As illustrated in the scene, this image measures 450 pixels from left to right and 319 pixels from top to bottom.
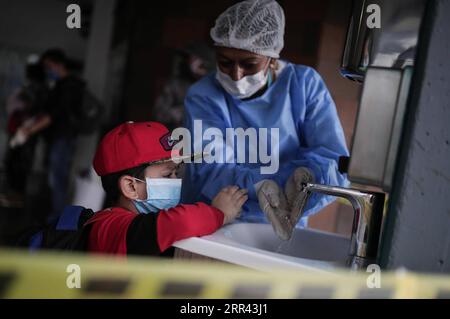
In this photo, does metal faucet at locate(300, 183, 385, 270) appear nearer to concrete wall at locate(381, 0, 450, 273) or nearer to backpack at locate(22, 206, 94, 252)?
concrete wall at locate(381, 0, 450, 273)

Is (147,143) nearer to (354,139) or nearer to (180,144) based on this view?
(180,144)

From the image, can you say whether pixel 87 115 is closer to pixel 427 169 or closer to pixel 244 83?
pixel 244 83

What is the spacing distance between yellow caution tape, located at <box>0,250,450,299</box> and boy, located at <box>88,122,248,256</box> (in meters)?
0.07

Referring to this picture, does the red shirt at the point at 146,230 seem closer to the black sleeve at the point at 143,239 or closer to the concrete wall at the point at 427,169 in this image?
the black sleeve at the point at 143,239

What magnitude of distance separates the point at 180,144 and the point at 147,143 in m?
0.15

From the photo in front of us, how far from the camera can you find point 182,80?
13.3 ft

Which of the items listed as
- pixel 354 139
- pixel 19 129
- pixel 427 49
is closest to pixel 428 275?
pixel 354 139

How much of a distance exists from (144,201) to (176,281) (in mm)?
541

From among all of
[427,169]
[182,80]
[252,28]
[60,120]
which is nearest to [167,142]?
[252,28]

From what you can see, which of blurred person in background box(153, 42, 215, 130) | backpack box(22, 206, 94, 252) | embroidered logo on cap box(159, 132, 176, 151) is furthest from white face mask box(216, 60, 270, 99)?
blurred person in background box(153, 42, 215, 130)

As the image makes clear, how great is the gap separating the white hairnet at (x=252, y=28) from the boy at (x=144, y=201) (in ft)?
1.31

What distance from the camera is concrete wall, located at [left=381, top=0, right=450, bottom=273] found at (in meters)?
1.19

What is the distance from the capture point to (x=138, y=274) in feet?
3.38

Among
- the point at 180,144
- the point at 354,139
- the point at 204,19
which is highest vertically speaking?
the point at 204,19
